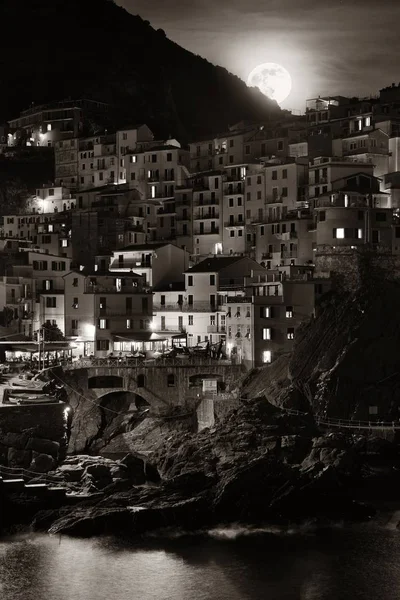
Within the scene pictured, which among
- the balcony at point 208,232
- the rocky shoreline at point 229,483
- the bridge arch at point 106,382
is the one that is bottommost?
the rocky shoreline at point 229,483

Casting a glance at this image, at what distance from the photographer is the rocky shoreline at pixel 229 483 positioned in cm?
4747

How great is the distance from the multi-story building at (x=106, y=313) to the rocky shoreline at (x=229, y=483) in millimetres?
17919

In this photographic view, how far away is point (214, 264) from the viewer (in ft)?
259

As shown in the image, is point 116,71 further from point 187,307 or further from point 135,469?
point 135,469

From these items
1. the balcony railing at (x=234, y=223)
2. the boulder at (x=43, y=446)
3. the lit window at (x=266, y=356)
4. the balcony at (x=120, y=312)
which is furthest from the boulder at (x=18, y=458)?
the balcony railing at (x=234, y=223)

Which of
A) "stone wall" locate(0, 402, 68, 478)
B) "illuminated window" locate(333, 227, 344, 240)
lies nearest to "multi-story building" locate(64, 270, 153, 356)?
"illuminated window" locate(333, 227, 344, 240)

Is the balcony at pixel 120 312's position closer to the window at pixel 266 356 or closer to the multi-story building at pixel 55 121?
the window at pixel 266 356

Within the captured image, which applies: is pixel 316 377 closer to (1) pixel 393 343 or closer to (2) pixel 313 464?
(1) pixel 393 343

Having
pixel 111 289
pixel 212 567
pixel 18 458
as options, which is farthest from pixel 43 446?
pixel 111 289

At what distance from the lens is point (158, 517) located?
47375 mm

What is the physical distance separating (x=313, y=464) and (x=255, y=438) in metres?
3.78

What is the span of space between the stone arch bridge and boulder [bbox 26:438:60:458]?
36.8 feet

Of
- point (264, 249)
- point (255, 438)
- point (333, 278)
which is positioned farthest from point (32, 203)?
point (255, 438)

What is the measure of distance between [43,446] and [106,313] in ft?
71.0
